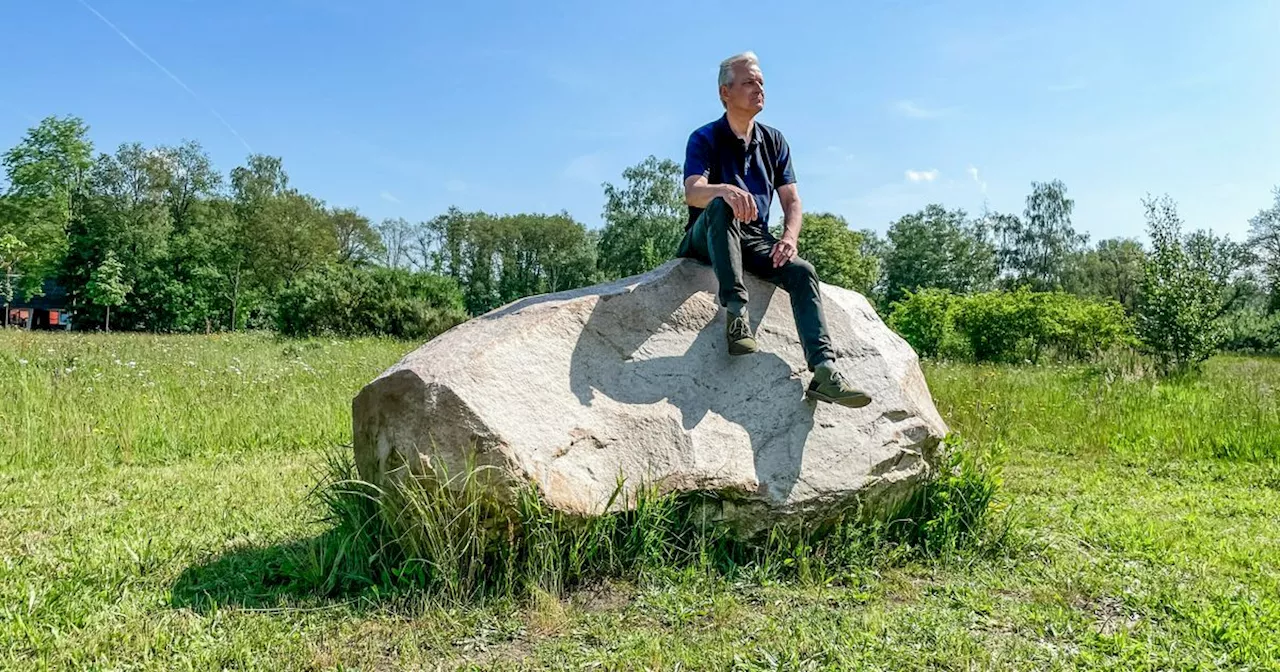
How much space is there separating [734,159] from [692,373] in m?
1.56

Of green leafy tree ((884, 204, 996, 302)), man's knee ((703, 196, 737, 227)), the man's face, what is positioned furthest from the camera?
green leafy tree ((884, 204, 996, 302))

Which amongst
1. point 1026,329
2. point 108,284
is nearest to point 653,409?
point 1026,329

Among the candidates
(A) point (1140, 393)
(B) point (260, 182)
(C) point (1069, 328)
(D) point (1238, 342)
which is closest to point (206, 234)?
(B) point (260, 182)

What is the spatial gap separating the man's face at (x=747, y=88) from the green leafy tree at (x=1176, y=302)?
14.6 meters

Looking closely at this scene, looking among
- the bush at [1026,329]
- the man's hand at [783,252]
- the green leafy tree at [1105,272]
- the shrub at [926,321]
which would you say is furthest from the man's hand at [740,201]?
the green leafy tree at [1105,272]

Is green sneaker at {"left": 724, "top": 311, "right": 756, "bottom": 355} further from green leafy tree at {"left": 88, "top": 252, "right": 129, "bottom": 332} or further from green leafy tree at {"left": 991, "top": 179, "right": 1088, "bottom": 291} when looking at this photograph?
green leafy tree at {"left": 991, "top": 179, "right": 1088, "bottom": 291}

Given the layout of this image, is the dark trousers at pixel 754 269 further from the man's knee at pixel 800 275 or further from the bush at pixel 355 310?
the bush at pixel 355 310

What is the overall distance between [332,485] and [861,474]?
10.2ft

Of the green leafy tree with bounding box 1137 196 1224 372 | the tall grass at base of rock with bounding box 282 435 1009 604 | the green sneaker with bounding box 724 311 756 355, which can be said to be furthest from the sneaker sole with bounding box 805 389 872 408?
the green leafy tree with bounding box 1137 196 1224 372

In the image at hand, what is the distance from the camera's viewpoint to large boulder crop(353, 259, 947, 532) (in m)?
4.05

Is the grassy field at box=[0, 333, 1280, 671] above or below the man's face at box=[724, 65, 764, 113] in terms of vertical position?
below

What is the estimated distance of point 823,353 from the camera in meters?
4.77

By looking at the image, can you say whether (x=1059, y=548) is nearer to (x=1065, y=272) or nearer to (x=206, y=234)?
(x=206, y=234)

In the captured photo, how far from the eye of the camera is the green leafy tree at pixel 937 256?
6022 centimetres
